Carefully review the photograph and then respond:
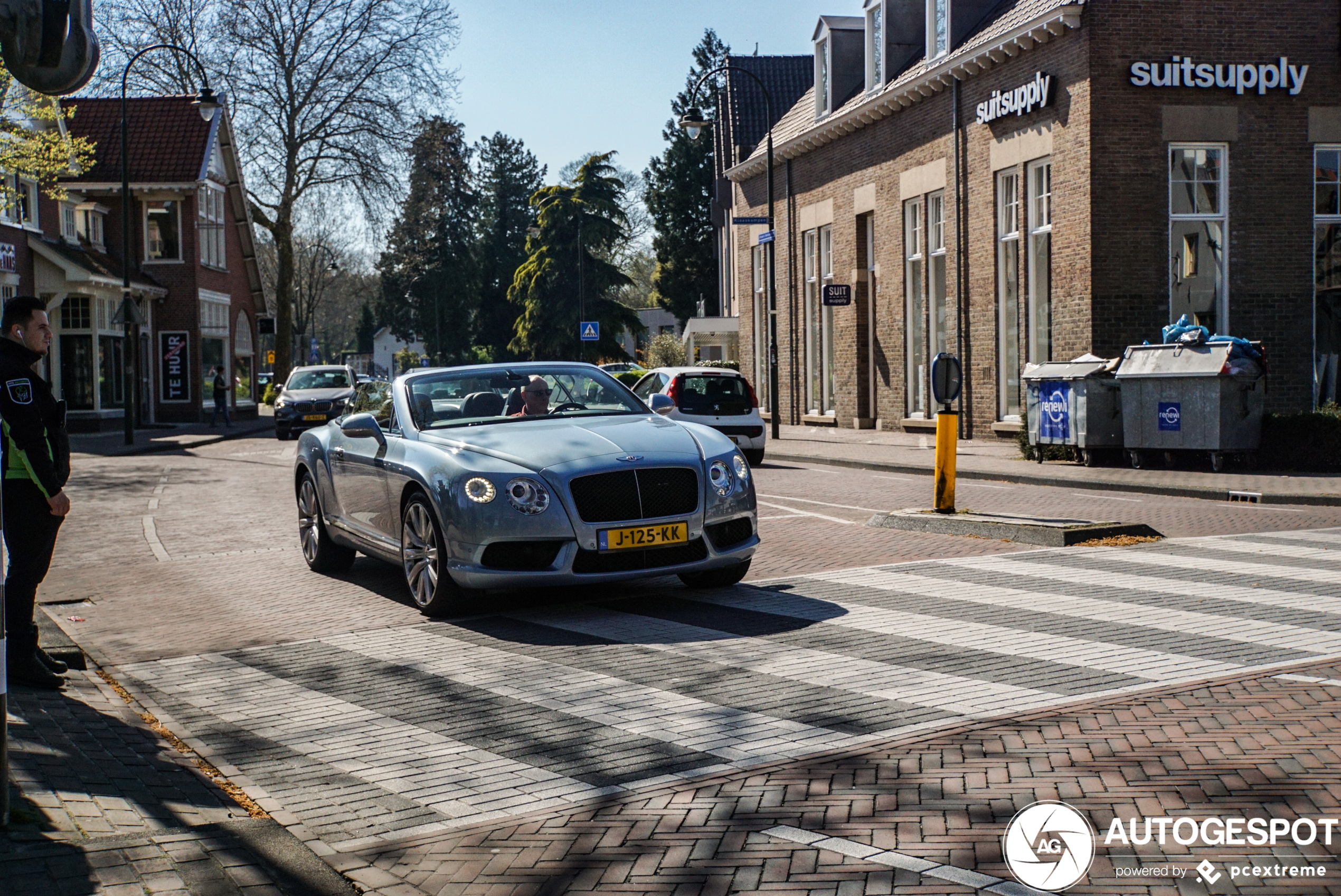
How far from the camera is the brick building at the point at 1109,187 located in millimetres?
21125

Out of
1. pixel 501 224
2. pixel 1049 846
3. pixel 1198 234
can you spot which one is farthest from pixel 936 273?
pixel 501 224

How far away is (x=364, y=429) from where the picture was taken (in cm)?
898

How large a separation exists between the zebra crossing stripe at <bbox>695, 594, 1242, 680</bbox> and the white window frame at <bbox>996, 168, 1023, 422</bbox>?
664 inches

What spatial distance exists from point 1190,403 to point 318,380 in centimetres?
2321

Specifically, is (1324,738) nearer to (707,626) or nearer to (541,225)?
(707,626)

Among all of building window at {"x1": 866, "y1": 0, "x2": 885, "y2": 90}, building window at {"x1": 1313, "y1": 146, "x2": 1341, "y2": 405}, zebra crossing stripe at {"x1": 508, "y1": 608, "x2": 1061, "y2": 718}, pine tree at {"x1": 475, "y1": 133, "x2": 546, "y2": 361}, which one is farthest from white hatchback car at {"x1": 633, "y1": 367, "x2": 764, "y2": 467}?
pine tree at {"x1": 475, "y1": 133, "x2": 546, "y2": 361}

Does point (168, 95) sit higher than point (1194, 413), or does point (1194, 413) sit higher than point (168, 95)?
point (168, 95)

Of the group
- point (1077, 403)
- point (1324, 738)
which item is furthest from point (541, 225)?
point (1324, 738)

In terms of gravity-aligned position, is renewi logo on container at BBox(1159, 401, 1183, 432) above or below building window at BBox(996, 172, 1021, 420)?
below

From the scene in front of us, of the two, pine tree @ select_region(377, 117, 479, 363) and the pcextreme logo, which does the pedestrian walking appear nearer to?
pine tree @ select_region(377, 117, 479, 363)

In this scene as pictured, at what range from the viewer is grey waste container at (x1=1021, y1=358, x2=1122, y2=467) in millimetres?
18938

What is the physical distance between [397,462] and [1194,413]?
12.6 m

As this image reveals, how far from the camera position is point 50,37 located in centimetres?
423

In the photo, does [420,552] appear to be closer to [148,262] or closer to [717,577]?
[717,577]
